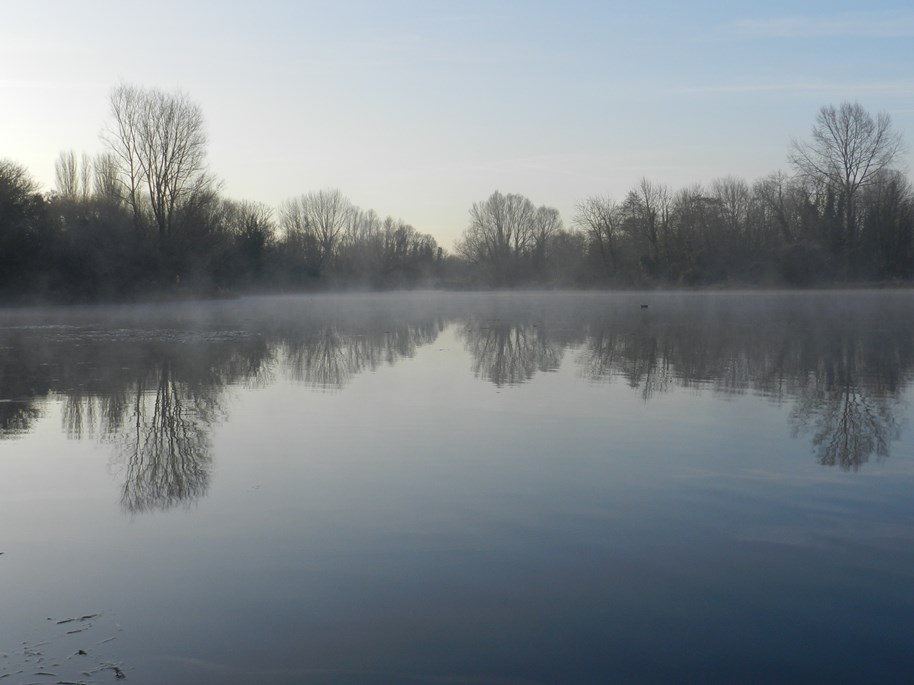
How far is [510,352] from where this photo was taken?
1723cm

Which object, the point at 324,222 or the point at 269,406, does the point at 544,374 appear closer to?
the point at 269,406

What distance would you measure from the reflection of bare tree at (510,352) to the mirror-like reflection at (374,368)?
0.17 ft

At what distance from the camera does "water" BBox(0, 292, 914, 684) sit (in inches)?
144

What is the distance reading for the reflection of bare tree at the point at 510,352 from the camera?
530 inches

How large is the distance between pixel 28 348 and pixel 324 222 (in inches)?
3477

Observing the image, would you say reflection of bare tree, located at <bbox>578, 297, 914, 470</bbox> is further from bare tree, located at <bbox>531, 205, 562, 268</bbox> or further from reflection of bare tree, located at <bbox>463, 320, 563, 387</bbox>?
bare tree, located at <bbox>531, 205, 562, 268</bbox>

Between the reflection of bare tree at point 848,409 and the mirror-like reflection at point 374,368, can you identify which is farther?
the mirror-like reflection at point 374,368

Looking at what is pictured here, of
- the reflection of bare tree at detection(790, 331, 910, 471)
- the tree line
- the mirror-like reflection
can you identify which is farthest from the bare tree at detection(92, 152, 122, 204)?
the reflection of bare tree at detection(790, 331, 910, 471)

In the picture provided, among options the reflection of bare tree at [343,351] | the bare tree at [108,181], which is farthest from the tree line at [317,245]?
the reflection of bare tree at [343,351]

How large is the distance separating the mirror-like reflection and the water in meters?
0.09

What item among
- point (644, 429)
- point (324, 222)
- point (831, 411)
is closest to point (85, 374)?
point (644, 429)

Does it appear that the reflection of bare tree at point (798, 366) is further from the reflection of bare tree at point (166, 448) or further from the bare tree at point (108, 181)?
the bare tree at point (108, 181)

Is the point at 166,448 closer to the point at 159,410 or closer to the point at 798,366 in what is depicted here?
the point at 159,410

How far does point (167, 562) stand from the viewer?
185 inches
